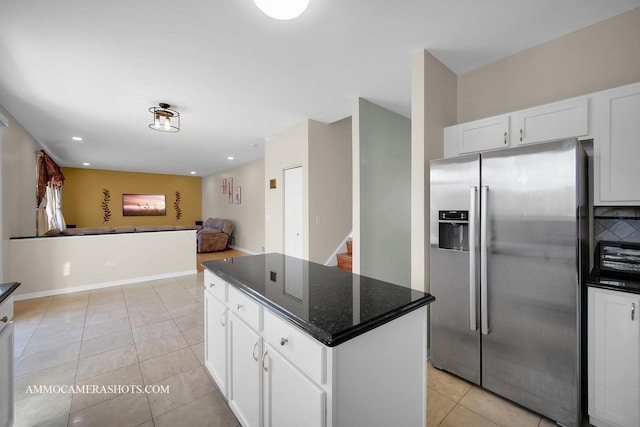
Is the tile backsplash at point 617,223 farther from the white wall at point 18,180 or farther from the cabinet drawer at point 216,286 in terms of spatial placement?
the white wall at point 18,180

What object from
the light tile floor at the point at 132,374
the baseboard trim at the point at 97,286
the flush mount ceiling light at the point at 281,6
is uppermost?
the flush mount ceiling light at the point at 281,6

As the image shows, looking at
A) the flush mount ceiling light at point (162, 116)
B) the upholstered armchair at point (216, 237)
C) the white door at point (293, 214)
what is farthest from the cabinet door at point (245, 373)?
the upholstered armchair at point (216, 237)

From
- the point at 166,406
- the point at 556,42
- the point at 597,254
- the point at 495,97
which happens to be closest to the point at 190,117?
the point at 166,406

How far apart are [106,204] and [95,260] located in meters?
5.70

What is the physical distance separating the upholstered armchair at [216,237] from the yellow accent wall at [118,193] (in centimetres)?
276

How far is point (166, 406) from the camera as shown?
70.0 inches

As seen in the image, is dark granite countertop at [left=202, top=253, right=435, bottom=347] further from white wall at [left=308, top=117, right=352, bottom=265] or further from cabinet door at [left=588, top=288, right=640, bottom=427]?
white wall at [left=308, top=117, right=352, bottom=265]

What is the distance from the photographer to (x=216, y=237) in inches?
305

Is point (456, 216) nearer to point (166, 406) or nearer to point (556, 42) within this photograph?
point (556, 42)

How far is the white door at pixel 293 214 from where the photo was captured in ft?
14.0

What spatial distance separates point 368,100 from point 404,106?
→ 1.85 ft

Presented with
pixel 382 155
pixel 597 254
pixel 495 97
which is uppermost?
pixel 495 97

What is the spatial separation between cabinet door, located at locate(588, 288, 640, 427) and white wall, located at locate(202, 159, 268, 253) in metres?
6.01

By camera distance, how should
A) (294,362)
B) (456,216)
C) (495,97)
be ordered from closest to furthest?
(294,362) → (456,216) → (495,97)
